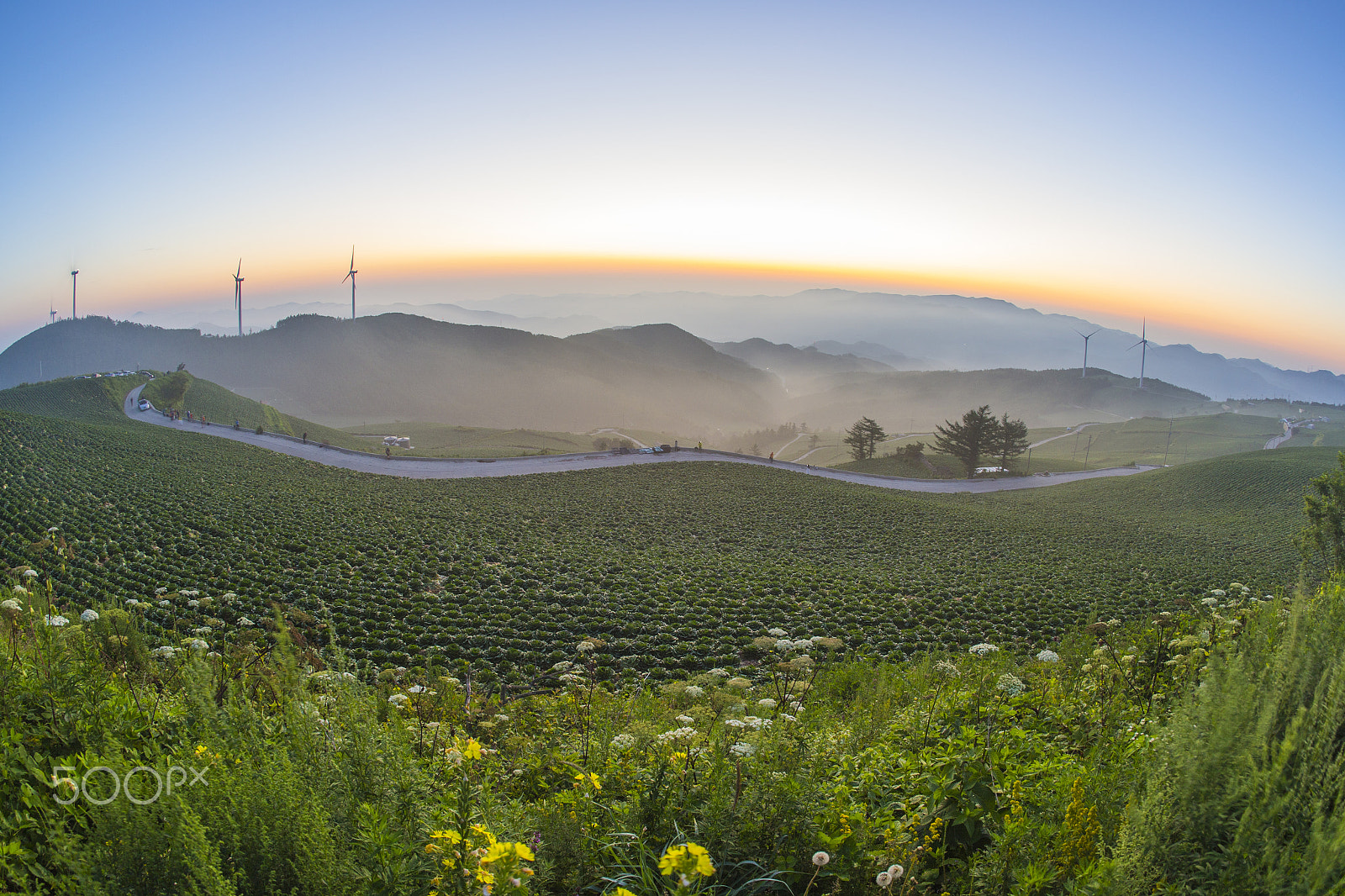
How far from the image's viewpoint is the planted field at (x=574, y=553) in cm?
1359

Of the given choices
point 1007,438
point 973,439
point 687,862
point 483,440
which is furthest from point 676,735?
point 483,440

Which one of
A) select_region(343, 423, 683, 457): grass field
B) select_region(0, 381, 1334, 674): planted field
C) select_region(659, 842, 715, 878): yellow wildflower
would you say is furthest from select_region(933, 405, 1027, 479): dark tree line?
select_region(659, 842, 715, 878): yellow wildflower

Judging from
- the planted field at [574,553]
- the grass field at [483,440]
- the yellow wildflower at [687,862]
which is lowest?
the grass field at [483,440]

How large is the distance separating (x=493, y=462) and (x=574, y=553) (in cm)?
2172

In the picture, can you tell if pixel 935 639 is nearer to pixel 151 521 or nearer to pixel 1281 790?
pixel 1281 790

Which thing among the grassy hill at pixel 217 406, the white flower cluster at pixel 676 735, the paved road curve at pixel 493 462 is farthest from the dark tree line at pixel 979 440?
the grassy hill at pixel 217 406

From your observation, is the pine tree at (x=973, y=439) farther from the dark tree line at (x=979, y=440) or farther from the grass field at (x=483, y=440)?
the grass field at (x=483, y=440)

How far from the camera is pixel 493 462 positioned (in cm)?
3953

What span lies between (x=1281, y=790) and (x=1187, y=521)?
42835 mm

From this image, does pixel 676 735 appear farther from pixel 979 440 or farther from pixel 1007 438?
pixel 1007 438

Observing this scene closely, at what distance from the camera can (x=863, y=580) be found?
18734 millimetres

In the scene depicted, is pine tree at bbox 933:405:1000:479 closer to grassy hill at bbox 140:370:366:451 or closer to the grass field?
the grass field

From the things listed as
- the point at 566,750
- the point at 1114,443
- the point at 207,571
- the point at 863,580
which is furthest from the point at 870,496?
the point at 1114,443

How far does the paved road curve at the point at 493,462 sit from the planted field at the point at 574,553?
3.92 m
